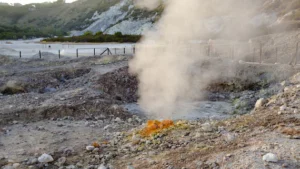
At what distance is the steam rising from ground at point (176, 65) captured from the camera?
9922 millimetres

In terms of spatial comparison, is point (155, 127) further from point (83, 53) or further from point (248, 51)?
point (83, 53)

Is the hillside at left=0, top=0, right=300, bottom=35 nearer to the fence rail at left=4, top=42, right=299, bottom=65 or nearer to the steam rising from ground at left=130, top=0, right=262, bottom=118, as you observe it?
the steam rising from ground at left=130, top=0, right=262, bottom=118

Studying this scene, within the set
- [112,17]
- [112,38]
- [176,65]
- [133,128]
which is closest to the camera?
[133,128]

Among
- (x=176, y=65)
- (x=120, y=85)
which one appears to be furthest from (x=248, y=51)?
(x=120, y=85)

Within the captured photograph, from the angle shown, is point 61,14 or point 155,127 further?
point 61,14

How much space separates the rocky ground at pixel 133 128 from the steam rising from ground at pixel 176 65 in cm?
49

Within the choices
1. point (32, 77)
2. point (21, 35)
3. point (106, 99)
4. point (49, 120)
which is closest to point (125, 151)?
point (49, 120)

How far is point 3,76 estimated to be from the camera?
42.8 ft

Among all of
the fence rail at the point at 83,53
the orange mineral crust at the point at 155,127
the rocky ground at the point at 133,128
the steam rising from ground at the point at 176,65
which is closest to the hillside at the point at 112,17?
the steam rising from ground at the point at 176,65

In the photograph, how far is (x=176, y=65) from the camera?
12.2m

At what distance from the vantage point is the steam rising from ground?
9.92 m

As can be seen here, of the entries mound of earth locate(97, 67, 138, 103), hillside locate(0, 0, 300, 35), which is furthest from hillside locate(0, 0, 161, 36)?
mound of earth locate(97, 67, 138, 103)

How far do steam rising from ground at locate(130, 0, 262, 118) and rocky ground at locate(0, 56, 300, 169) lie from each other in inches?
19.4

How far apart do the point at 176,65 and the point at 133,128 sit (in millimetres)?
5785
